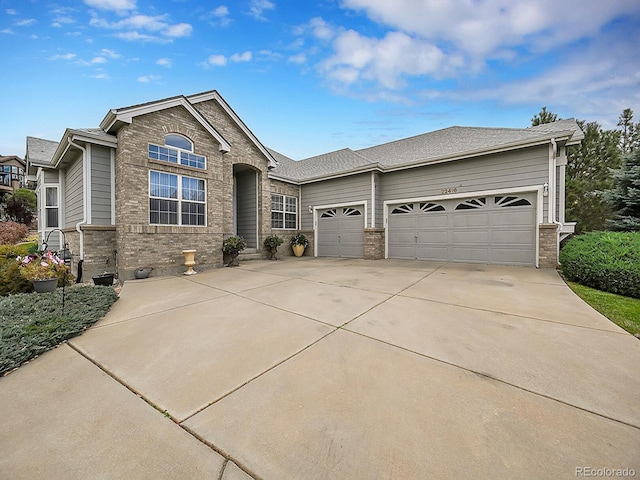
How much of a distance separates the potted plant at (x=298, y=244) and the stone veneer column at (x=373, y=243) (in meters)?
3.39

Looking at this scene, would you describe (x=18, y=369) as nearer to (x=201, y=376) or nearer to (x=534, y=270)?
(x=201, y=376)

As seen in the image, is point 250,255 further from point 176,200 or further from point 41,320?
point 41,320

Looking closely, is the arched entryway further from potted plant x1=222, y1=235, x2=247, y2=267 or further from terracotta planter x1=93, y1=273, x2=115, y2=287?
terracotta planter x1=93, y1=273, x2=115, y2=287

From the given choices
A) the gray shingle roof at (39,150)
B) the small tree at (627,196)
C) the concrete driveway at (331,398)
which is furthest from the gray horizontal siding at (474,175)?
the gray shingle roof at (39,150)

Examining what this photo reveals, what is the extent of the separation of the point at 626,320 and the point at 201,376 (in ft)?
19.1

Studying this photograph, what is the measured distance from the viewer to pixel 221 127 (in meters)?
10.0

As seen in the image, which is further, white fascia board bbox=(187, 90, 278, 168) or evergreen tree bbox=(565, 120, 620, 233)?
evergreen tree bbox=(565, 120, 620, 233)

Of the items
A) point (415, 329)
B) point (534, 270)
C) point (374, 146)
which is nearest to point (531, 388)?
point (415, 329)

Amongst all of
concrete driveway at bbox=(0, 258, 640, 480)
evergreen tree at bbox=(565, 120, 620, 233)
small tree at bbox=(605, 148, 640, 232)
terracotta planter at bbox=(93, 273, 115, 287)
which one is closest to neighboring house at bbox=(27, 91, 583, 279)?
terracotta planter at bbox=(93, 273, 115, 287)

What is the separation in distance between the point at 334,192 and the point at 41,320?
10.7m

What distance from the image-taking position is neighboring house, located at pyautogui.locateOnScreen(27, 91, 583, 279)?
24.5 feet

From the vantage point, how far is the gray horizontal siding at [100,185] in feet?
24.3

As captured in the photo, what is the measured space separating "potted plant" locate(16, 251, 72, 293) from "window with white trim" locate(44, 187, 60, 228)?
711 cm

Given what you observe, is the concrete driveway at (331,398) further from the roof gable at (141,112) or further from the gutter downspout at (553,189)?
the roof gable at (141,112)
